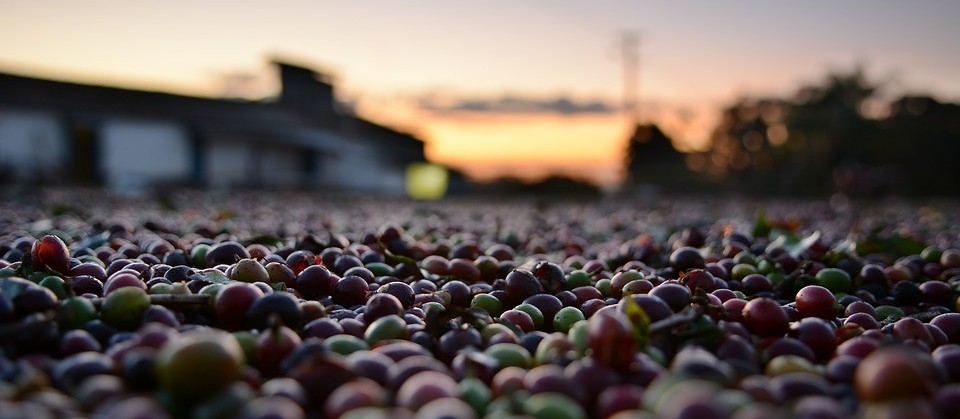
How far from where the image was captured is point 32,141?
81.2ft

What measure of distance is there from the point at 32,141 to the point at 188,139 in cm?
595

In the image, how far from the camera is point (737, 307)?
2.76 metres

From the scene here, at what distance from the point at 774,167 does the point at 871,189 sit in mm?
18513

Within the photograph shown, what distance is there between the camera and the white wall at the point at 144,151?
2666cm

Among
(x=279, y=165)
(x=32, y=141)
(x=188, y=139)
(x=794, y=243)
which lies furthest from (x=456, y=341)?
(x=279, y=165)

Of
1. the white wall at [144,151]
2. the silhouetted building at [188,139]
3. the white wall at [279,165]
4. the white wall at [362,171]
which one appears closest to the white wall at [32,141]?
the silhouetted building at [188,139]

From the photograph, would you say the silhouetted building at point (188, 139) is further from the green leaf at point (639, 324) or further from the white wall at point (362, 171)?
the green leaf at point (639, 324)

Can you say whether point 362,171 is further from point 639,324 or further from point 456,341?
point 639,324

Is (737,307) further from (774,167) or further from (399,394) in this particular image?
(774,167)

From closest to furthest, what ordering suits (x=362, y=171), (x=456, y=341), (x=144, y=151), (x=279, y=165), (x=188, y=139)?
(x=456, y=341) < (x=144, y=151) < (x=188, y=139) < (x=279, y=165) < (x=362, y=171)

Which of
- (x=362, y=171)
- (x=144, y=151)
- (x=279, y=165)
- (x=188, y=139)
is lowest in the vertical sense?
(x=362, y=171)

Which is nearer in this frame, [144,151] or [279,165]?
[144,151]

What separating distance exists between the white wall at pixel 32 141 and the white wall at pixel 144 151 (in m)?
1.53

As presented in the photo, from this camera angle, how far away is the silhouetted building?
81.1 feet
